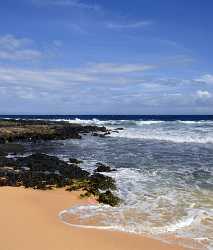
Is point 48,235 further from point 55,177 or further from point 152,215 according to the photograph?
point 55,177

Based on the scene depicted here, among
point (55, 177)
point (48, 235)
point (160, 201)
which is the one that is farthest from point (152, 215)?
point (55, 177)

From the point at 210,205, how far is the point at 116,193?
3.08m

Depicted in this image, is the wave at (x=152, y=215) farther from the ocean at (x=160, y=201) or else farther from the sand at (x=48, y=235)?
the sand at (x=48, y=235)

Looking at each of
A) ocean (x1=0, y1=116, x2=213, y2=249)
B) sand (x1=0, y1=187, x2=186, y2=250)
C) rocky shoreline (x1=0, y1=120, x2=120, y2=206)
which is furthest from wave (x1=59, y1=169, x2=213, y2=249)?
rocky shoreline (x1=0, y1=120, x2=120, y2=206)

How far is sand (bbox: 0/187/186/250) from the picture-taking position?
7.48 meters

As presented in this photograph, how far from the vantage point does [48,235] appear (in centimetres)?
802

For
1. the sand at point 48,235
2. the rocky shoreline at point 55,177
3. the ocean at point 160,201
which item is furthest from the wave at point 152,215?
the rocky shoreline at point 55,177

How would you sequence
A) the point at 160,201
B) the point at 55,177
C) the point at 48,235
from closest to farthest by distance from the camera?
the point at 48,235
the point at 160,201
the point at 55,177

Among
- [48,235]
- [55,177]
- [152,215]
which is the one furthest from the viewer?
[55,177]

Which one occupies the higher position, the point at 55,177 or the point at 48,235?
the point at 55,177

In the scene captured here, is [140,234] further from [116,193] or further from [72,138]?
[72,138]

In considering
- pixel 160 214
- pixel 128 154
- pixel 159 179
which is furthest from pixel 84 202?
pixel 128 154

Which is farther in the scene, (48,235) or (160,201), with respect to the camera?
(160,201)

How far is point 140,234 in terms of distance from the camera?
27.5 ft
